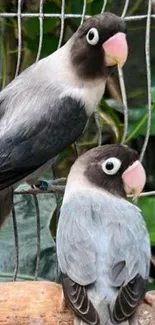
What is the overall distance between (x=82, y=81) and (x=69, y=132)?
7 centimetres

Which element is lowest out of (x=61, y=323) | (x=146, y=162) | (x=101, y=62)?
(x=61, y=323)

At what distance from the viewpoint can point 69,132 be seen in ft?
3.71

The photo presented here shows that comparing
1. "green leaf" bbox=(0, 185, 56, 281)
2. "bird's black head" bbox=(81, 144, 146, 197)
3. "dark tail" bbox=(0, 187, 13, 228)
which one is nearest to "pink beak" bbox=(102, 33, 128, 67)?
"bird's black head" bbox=(81, 144, 146, 197)

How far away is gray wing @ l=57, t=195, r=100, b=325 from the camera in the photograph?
0.93 m

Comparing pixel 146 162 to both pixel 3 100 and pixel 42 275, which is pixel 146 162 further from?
pixel 3 100

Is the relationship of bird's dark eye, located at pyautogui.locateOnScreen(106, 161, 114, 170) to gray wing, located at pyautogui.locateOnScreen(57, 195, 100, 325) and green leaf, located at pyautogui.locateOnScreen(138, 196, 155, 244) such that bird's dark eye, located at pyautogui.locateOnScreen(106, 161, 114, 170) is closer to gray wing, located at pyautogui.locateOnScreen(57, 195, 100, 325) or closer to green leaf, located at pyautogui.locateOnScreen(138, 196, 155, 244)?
gray wing, located at pyautogui.locateOnScreen(57, 195, 100, 325)

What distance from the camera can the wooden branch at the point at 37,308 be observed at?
98cm

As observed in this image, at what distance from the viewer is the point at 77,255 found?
97 cm

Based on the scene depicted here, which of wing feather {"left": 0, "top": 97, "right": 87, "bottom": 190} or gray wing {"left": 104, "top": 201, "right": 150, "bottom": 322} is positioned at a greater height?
wing feather {"left": 0, "top": 97, "right": 87, "bottom": 190}

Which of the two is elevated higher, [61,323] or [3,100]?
[3,100]

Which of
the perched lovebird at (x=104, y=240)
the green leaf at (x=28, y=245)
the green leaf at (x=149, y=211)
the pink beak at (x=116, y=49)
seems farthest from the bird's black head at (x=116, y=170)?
the green leaf at (x=28, y=245)

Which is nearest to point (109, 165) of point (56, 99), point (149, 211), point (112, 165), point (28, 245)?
point (112, 165)

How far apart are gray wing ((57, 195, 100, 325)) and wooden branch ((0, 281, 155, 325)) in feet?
0.13

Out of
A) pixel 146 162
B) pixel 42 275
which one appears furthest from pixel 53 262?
pixel 146 162
